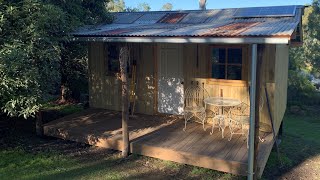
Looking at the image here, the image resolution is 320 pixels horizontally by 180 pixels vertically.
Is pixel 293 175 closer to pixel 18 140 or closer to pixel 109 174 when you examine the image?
pixel 109 174

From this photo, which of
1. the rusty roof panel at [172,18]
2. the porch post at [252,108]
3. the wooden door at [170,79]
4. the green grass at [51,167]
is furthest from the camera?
the rusty roof panel at [172,18]

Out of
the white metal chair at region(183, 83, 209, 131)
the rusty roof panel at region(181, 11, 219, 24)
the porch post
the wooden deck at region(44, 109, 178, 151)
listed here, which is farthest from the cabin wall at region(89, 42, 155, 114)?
the porch post

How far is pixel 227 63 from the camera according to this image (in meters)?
8.16

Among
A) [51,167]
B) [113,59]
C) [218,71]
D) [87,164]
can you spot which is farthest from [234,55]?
[51,167]

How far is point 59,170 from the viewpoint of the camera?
6754 mm

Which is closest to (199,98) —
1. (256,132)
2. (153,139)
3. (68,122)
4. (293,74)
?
(153,139)

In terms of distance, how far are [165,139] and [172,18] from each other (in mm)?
4135

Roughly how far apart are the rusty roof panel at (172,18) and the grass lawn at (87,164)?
4228 mm

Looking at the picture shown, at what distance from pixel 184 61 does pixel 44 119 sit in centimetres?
512

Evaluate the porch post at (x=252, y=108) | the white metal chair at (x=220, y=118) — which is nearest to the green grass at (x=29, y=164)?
the white metal chair at (x=220, y=118)

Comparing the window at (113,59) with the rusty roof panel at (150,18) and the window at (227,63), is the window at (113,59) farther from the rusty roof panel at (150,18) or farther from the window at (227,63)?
the window at (227,63)

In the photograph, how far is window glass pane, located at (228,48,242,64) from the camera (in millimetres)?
8023

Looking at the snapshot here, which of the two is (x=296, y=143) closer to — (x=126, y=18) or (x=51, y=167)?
(x=126, y=18)

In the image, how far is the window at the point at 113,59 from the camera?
992cm
